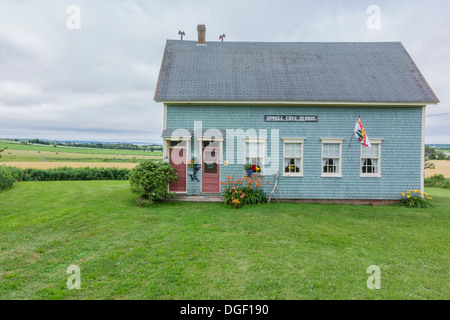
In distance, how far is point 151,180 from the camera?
9.73m

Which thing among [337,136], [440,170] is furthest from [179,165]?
→ [440,170]

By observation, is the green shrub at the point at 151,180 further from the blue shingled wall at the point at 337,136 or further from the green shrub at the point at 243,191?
the green shrub at the point at 243,191

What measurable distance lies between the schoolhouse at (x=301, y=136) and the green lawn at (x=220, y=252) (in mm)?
1763

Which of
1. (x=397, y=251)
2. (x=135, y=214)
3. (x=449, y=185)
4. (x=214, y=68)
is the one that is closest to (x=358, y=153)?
(x=397, y=251)

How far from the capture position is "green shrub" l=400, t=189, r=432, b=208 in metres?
10.2

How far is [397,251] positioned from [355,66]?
33.7 feet

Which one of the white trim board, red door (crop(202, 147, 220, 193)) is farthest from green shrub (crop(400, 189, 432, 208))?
red door (crop(202, 147, 220, 193))

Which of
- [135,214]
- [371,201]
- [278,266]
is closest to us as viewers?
[278,266]

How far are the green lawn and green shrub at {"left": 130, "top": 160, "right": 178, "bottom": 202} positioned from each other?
0.86m

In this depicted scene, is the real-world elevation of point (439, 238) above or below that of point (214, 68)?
below

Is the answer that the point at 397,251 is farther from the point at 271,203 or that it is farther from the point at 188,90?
the point at 188,90

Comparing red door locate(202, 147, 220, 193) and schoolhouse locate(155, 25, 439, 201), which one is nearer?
schoolhouse locate(155, 25, 439, 201)

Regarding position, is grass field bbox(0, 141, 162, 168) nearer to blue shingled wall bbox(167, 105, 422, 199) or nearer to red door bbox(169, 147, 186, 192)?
red door bbox(169, 147, 186, 192)
